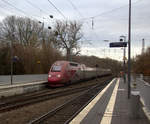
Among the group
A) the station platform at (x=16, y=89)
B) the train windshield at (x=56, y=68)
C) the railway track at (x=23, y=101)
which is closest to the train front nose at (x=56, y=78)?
the train windshield at (x=56, y=68)

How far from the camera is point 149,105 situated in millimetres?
11500

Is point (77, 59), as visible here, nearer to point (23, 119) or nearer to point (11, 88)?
point (11, 88)

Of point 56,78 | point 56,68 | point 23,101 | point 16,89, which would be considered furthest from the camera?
point 56,68

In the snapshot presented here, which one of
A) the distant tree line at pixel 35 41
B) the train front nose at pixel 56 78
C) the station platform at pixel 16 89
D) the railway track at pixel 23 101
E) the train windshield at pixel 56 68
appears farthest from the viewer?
the distant tree line at pixel 35 41

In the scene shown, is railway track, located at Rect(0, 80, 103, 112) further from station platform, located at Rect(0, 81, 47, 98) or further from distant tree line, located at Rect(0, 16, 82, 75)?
distant tree line, located at Rect(0, 16, 82, 75)

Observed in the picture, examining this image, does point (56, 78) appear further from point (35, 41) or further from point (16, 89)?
point (35, 41)

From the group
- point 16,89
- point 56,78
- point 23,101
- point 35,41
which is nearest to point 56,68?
point 56,78

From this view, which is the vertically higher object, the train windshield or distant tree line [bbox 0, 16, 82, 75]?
distant tree line [bbox 0, 16, 82, 75]

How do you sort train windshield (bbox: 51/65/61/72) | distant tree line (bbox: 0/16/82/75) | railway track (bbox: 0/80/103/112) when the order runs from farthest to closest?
distant tree line (bbox: 0/16/82/75)
train windshield (bbox: 51/65/61/72)
railway track (bbox: 0/80/103/112)

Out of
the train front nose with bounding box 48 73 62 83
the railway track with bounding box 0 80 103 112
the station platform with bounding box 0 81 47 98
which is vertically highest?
the train front nose with bounding box 48 73 62 83

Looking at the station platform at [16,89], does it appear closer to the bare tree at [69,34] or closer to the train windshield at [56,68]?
the train windshield at [56,68]

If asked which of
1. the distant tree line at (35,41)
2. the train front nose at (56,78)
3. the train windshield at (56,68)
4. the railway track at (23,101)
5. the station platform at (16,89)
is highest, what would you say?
the distant tree line at (35,41)

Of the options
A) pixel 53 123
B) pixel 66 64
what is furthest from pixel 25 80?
pixel 53 123

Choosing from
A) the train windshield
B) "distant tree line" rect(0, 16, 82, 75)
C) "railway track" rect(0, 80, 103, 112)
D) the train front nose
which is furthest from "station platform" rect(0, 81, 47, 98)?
"distant tree line" rect(0, 16, 82, 75)
